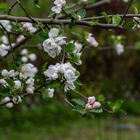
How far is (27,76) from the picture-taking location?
102 inches

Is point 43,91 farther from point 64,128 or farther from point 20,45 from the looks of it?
point 64,128

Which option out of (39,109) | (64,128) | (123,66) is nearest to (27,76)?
(64,128)

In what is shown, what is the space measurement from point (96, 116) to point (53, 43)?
6.68 meters

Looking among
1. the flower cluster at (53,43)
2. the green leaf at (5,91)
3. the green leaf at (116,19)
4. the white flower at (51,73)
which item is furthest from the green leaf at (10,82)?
the green leaf at (116,19)

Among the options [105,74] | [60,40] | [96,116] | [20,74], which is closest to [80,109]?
[60,40]

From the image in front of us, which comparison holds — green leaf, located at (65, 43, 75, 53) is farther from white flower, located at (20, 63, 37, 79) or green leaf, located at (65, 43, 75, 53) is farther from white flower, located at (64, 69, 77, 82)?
white flower, located at (20, 63, 37, 79)

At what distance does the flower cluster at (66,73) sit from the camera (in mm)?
2174

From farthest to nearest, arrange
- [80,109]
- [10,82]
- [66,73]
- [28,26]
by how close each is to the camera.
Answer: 1. [28,26]
2. [10,82]
3. [80,109]
4. [66,73]

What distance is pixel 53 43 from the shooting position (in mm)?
2209

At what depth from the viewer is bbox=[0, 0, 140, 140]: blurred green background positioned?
9.17m

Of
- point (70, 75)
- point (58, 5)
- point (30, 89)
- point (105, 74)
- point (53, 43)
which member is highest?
point (58, 5)

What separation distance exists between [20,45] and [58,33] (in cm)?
152

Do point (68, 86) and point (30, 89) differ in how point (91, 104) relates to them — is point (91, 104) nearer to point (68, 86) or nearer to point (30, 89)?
point (68, 86)

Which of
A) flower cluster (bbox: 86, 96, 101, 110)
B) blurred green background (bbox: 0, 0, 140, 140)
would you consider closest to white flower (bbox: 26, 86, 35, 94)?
flower cluster (bbox: 86, 96, 101, 110)
